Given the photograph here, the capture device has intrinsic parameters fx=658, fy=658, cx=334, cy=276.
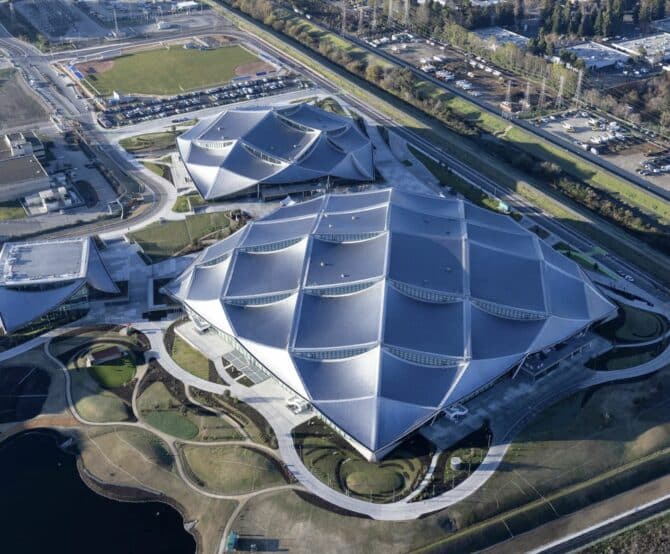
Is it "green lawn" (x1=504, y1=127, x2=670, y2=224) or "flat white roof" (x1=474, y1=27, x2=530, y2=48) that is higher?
"flat white roof" (x1=474, y1=27, x2=530, y2=48)

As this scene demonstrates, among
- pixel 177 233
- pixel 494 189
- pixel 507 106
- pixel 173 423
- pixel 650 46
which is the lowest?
pixel 173 423

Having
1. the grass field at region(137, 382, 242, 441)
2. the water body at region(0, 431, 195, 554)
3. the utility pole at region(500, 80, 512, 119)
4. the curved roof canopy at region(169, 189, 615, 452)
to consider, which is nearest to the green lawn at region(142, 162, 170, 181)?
the curved roof canopy at region(169, 189, 615, 452)

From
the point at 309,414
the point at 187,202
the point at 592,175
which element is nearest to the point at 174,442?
the point at 309,414

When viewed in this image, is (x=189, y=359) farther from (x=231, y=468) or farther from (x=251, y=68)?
(x=251, y=68)

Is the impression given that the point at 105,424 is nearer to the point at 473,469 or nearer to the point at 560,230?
the point at 473,469

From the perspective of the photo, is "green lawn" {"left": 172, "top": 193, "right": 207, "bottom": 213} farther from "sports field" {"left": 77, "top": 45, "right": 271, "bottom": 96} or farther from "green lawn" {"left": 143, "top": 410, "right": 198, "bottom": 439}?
"sports field" {"left": 77, "top": 45, "right": 271, "bottom": 96}
